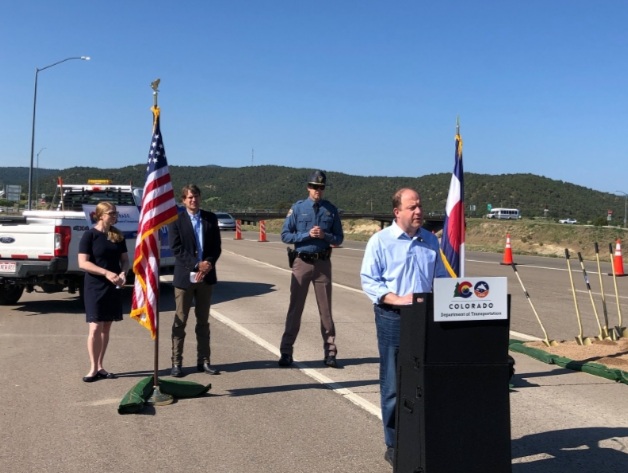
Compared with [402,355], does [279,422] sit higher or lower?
lower

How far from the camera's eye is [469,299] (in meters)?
4.04

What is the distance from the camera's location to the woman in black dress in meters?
7.14

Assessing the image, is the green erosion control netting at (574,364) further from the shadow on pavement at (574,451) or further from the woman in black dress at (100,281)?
the woman in black dress at (100,281)

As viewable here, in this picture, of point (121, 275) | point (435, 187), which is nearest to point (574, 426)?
point (121, 275)

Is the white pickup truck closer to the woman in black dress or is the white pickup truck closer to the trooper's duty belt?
the woman in black dress

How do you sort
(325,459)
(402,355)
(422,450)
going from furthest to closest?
(325,459) < (402,355) < (422,450)

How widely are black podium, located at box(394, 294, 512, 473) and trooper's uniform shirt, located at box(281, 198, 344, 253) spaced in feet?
11.6

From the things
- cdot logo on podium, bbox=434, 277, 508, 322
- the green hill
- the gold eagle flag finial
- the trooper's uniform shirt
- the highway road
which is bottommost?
the highway road

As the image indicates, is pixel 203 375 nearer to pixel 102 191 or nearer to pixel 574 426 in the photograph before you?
pixel 574 426

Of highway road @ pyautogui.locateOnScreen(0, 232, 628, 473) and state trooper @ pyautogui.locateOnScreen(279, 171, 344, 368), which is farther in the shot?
state trooper @ pyautogui.locateOnScreen(279, 171, 344, 368)

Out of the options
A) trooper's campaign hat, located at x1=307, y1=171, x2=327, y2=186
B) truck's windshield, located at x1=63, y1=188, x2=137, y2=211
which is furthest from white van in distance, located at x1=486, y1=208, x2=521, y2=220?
trooper's campaign hat, located at x1=307, y1=171, x2=327, y2=186

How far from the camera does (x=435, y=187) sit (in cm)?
14225

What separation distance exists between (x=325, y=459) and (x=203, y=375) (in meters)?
2.87

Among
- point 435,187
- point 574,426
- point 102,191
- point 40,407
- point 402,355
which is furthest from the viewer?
point 435,187
